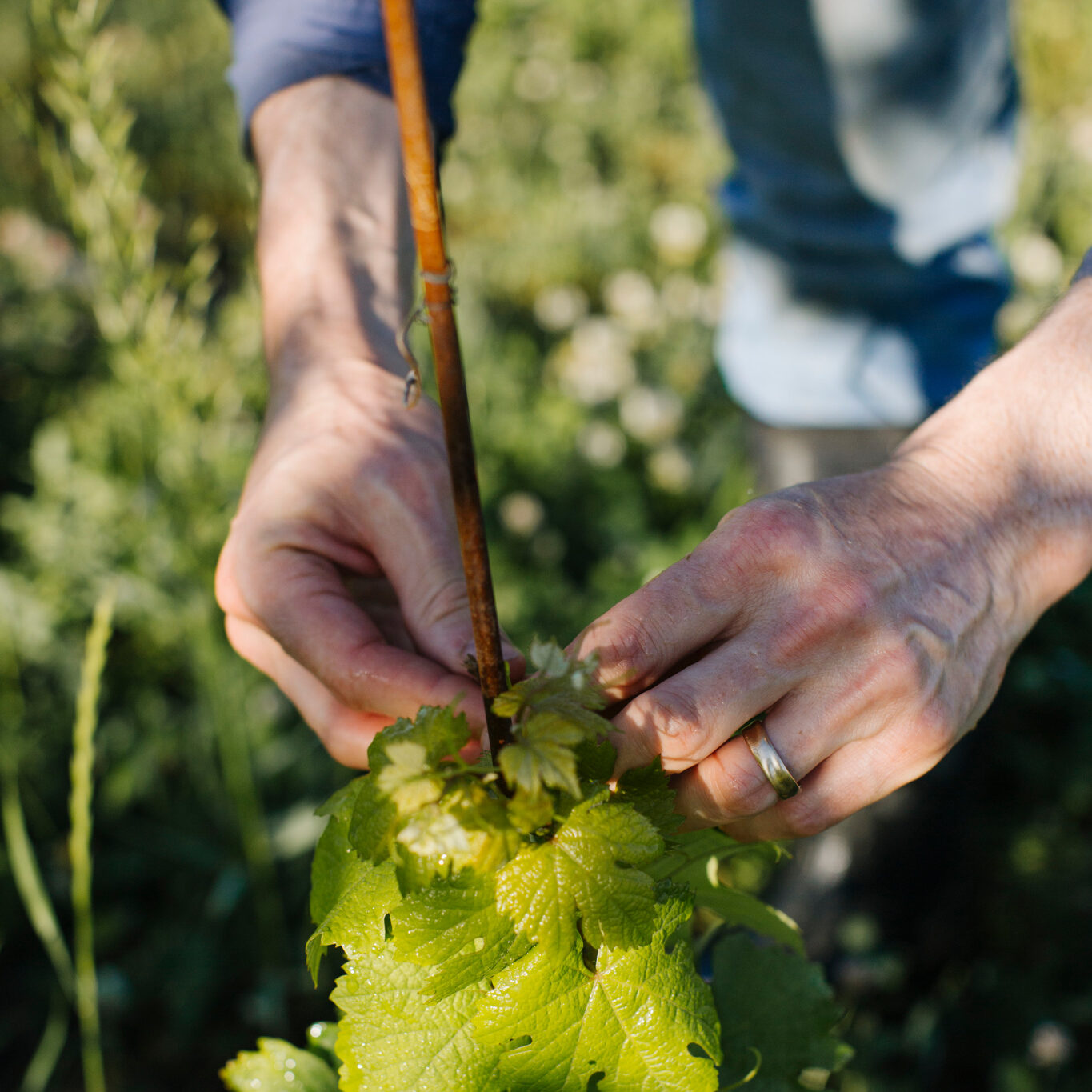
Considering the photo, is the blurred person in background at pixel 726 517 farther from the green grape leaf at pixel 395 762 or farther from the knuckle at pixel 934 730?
the green grape leaf at pixel 395 762

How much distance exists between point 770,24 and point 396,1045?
6.33 feet

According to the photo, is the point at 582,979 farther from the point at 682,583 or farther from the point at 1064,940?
the point at 1064,940

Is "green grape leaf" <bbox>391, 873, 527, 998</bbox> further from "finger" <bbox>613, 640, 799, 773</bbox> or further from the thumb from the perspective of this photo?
the thumb

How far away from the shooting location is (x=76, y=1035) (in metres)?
1.81

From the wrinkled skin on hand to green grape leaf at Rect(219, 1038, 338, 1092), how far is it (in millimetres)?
408

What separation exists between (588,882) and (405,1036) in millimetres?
202

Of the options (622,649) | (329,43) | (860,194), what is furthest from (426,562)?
(860,194)

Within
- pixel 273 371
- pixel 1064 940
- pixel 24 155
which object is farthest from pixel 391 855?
pixel 24 155

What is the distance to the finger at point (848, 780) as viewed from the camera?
2.81 feet

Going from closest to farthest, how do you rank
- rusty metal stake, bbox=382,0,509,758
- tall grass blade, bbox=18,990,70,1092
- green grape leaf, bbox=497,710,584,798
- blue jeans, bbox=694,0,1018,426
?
rusty metal stake, bbox=382,0,509,758
green grape leaf, bbox=497,710,584,798
tall grass blade, bbox=18,990,70,1092
blue jeans, bbox=694,0,1018,426

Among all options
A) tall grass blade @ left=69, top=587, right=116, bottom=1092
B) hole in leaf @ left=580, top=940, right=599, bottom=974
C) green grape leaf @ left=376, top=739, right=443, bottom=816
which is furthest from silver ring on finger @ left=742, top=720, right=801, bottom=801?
tall grass blade @ left=69, top=587, right=116, bottom=1092

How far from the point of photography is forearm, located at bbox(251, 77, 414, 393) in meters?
1.27

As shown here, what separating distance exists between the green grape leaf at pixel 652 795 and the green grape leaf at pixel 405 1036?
18 centimetres

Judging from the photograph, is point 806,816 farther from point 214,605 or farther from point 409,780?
point 214,605
